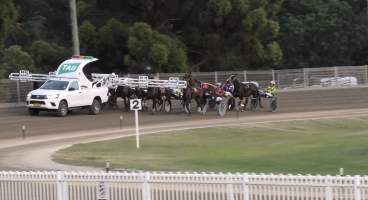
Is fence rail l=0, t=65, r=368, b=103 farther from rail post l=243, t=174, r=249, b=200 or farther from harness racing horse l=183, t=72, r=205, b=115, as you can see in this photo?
rail post l=243, t=174, r=249, b=200

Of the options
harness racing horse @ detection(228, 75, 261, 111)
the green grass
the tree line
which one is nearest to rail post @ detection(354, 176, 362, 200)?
the green grass

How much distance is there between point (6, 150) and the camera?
2970 centimetres

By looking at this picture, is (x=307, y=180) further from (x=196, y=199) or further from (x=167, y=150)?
(x=167, y=150)

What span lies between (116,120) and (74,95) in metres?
3.68

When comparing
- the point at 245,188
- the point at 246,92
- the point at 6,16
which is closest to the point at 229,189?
the point at 245,188

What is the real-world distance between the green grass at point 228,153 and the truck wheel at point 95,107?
1102cm

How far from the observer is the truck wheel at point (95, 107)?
47062 millimetres

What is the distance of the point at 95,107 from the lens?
47.5 m

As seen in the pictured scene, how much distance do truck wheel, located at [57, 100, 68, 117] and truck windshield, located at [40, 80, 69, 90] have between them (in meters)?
1.09

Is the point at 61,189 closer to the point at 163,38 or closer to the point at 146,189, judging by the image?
the point at 146,189

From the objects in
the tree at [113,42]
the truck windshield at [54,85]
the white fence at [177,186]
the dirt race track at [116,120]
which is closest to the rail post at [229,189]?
the white fence at [177,186]

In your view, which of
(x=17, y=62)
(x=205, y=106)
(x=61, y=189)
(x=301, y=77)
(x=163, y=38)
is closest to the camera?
→ (x=61, y=189)

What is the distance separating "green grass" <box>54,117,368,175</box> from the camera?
22.0 metres

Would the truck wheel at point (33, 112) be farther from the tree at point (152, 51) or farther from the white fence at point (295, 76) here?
the white fence at point (295, 76)
